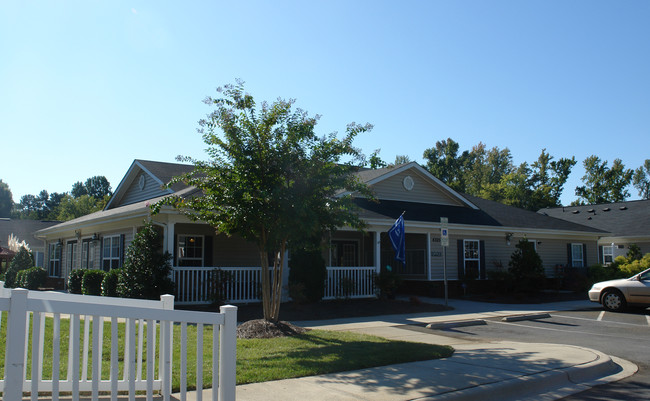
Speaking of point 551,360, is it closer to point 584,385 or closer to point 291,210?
point 584,385

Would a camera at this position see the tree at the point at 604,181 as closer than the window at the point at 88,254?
No

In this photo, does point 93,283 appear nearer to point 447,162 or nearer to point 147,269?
point 147,269

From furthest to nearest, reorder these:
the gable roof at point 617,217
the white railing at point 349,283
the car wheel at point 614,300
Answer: the gable roof at point 617,217 → the white railing at point 349,283 → the car wheel at point 614,300

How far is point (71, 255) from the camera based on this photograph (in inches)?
960

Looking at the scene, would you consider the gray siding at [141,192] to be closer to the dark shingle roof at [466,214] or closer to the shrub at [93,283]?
the shrub at [93,283]

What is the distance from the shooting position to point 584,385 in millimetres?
7191

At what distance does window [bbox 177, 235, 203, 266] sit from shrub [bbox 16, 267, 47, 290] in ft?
29.8

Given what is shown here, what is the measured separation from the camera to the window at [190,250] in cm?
1847

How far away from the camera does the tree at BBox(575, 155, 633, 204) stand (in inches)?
2213

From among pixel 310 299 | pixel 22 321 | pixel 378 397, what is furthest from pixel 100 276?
pixel 22 321

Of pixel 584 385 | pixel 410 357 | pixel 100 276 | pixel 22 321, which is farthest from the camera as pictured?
pixel 100 276

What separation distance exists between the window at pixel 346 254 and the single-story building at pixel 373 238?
0.04 metres

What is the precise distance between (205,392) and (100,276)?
13337mm

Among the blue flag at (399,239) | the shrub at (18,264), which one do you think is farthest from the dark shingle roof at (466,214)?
the shrub at (18,264)
